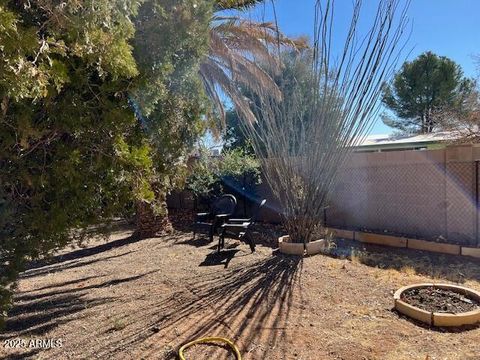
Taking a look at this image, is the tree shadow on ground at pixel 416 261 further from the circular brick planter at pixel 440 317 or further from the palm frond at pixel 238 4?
the palm frond at pixel 238 4

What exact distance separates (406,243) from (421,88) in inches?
468

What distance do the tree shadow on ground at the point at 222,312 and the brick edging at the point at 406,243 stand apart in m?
2.80

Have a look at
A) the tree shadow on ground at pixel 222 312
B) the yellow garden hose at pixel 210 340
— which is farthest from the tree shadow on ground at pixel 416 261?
the yellow garden hose at pixel 210 340

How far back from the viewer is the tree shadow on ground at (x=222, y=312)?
3512mm

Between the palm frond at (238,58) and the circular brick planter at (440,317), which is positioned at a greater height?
the palm frond at (238,58)

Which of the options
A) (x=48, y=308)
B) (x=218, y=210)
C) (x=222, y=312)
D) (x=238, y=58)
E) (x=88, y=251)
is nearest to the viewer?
(x=222, y=312)

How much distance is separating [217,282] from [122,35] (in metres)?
3.47

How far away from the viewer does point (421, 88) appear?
16.8m

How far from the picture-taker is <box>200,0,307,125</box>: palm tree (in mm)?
8656

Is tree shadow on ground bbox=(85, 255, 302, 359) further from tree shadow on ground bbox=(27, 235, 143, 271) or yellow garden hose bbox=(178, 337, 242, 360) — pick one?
tree shadow on ground bbox=(27, 235, 143, 271)

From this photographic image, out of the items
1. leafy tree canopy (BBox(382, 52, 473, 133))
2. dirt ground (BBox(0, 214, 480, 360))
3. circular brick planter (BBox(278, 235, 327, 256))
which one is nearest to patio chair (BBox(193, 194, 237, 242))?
dirt ground (BBox(0, 214, 480, 360))

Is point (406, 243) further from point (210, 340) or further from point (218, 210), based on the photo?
point (210, 340)

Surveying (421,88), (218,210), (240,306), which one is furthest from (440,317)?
(421,88)

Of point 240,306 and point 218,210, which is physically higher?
point 218,210
